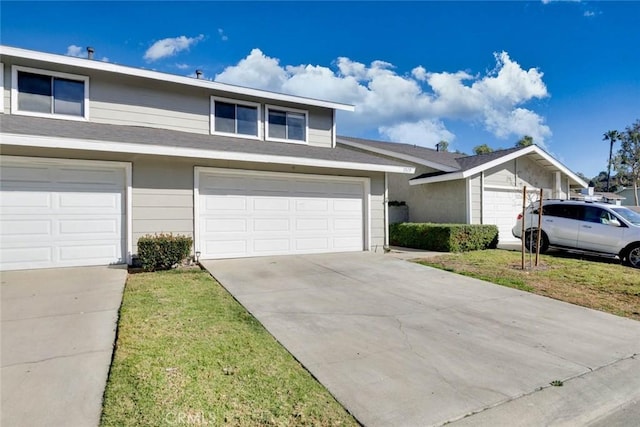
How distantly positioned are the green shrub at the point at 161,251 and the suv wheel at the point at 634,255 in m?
12.0

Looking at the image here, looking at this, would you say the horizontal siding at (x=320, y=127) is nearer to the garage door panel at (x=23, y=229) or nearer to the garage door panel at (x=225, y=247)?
the garage door panel at (x=225, y=247)

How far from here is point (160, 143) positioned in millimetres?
8094

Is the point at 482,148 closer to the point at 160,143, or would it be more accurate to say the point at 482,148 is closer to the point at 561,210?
the point at 561,210

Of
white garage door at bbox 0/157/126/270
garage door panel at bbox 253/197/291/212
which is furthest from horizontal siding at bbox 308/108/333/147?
white garage door at bbox 0/157/126/270

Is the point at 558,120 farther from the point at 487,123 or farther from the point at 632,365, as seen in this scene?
the point at 632,365

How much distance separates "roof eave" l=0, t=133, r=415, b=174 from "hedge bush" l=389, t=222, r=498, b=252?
3342 millimetres

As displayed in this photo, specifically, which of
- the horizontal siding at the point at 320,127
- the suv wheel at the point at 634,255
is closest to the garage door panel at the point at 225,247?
the horizontal siding at the point at 320,127

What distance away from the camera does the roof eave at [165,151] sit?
6.74 metres

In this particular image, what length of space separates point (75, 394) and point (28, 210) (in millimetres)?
6625

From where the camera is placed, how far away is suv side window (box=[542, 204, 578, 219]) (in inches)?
424

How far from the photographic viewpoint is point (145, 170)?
27.5ft

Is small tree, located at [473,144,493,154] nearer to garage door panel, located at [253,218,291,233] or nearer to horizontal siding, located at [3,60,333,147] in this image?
horizontal siding, located at [3,60,333,147]

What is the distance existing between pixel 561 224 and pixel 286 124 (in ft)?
32.1

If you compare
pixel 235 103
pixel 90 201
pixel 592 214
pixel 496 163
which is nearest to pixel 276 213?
pixel 235 103
